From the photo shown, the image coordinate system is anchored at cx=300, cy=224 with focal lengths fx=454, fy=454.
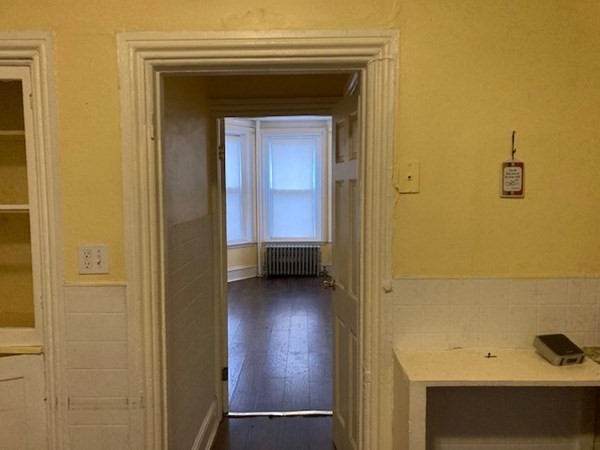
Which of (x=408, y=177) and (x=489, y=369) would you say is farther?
(x=408, y=177)

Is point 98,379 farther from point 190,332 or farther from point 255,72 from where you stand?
point 255,72

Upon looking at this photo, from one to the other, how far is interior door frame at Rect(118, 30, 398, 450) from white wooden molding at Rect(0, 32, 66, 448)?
0.28 metres

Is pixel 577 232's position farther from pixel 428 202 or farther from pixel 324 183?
pixel 324 183

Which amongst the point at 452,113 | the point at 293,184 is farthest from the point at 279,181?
the point at 452,113

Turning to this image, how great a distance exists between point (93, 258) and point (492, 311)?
1575mm

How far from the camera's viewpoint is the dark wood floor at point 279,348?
11.3 feet

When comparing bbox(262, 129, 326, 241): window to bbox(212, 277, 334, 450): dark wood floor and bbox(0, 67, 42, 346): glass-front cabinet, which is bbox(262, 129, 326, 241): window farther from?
bbox(0, 67, 42, 346): glass-front cabinet

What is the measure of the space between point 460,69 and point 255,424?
2524 millimetres

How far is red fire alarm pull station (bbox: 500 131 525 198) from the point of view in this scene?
5.72 ft

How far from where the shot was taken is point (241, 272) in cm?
776

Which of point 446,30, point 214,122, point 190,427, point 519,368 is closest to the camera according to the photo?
point 519,368

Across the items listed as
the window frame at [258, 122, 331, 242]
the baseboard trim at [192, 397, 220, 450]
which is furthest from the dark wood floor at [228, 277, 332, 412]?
the window frame at [258, 122, 331, 242]

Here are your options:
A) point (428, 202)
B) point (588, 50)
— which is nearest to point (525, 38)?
point (588, 50)

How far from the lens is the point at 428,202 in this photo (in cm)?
176
